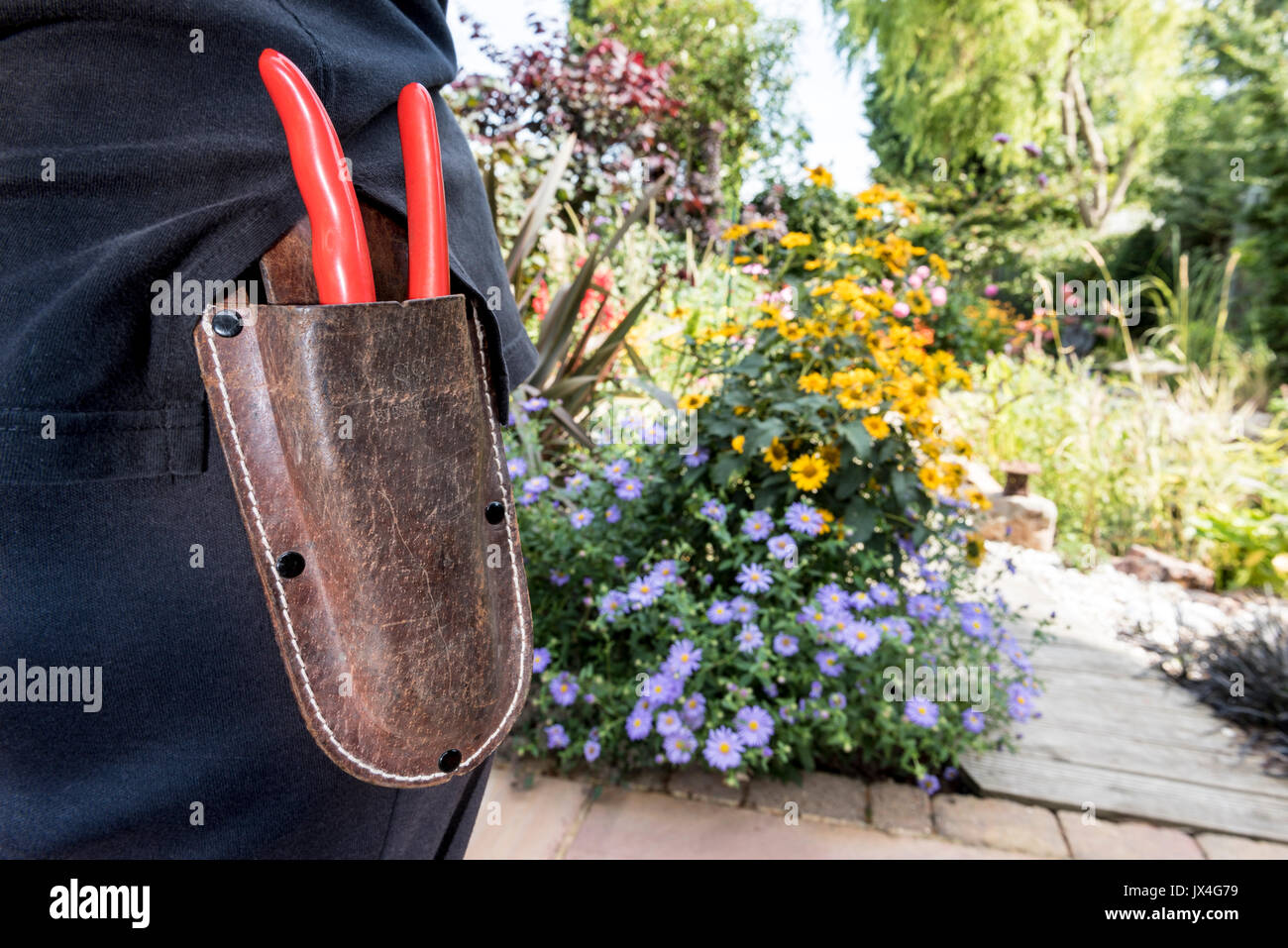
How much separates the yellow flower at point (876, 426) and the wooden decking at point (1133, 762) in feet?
2.64

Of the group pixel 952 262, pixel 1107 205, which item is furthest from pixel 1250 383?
pixel 1107 205

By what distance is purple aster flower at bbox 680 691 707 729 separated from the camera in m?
1.56

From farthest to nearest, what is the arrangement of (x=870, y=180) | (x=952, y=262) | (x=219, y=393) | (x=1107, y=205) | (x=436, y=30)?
(x=870, y=180) → (x=1107, y=205) → (x=952, y=262) → (x=436, y=30) → (x=219, y=393)

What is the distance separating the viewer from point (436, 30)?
23.4 inches

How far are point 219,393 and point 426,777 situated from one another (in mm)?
257

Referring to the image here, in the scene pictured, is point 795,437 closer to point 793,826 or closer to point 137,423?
point 793,826

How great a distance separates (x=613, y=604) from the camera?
1688 millimetres

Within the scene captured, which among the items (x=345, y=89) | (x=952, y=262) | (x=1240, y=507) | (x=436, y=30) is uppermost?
(x=952, y=262)

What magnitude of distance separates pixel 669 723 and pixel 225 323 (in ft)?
4.31

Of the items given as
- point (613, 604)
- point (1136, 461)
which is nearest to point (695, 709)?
point (613, 604)

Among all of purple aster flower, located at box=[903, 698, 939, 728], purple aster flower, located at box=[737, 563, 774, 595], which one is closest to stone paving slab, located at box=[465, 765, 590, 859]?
purple aster flower, located at box=[737, 563, 774, 595]

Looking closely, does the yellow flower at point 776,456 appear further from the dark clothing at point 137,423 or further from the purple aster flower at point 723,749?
the dark clothing at point 137,423

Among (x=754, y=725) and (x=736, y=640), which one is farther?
(x=736, y=640)
